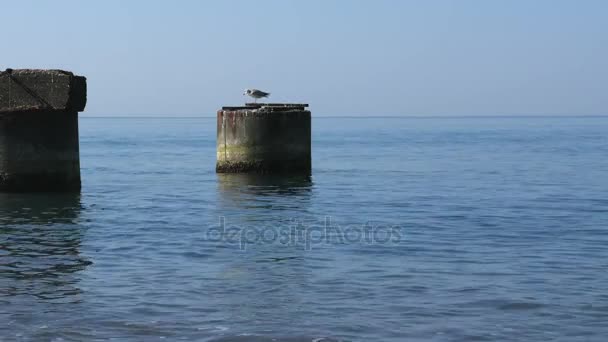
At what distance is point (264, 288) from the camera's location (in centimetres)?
1188

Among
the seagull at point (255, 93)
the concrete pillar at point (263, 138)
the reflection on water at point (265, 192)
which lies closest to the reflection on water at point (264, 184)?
the reflection on water at point (265, 192)

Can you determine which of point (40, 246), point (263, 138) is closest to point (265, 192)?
point (263, 138)

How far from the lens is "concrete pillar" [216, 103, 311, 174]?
88.5 feet

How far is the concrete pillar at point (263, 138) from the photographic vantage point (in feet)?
88.5

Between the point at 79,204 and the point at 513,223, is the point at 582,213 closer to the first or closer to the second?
the point at 513,223

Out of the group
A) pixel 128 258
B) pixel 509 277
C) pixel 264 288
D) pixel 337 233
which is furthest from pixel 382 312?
pixel 337 233

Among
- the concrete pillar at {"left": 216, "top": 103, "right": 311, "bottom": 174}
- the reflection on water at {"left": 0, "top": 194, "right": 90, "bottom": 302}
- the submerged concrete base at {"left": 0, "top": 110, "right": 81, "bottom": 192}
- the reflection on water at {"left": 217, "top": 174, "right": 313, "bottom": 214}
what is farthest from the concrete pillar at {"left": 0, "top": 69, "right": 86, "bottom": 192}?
the concrete pillar at {"left": 216, "top": 103, "right": 311, "bottom": 174}

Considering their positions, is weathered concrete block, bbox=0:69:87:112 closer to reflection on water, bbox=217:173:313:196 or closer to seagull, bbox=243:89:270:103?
reflection on water, bbox=217:173:313:196

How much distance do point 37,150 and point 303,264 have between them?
9645 mm

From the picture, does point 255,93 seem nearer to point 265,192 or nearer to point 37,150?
point 265,192

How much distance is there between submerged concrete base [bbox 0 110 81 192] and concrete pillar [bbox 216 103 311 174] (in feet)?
19.9

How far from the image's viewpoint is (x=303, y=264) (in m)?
13.6

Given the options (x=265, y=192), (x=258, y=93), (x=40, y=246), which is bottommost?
(x=40, y=246)

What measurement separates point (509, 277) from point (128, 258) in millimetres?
5413
